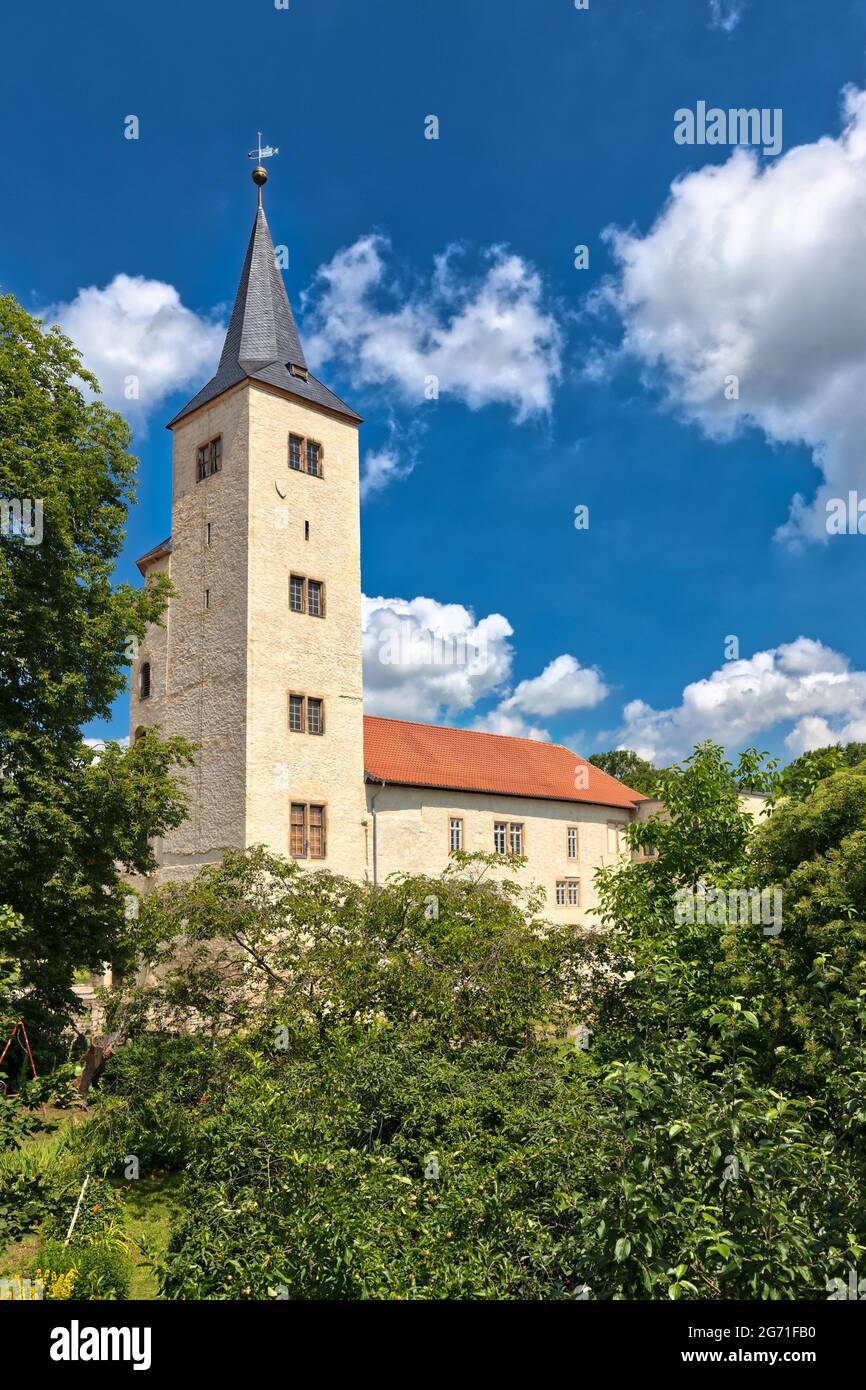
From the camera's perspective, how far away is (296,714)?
1038 inches

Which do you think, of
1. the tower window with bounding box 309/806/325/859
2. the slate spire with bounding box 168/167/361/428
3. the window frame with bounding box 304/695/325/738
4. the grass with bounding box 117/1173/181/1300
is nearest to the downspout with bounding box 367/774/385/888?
the tower window with bounding box 309/806/325/859

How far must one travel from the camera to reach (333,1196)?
19.8ft

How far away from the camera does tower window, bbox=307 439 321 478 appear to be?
92.8ft

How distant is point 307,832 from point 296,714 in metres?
3.35

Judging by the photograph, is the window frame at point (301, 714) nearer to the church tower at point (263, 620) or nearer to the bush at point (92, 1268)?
the church tower at point (263, 620)

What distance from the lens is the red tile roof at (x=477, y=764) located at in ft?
103

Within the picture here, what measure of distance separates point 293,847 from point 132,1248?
1537 centimetres

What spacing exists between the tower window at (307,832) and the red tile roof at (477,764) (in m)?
3.07

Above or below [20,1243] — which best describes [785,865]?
above

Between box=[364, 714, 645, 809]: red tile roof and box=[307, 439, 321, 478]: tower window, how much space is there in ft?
29.8

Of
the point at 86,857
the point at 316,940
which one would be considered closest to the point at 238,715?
the point at 86,857

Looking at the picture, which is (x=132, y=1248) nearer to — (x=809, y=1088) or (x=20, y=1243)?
(x=20, y=1243)

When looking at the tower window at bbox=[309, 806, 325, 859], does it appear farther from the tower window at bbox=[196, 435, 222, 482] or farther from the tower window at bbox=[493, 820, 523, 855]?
the tower window at bbox=[196, 435, 222, 482]
